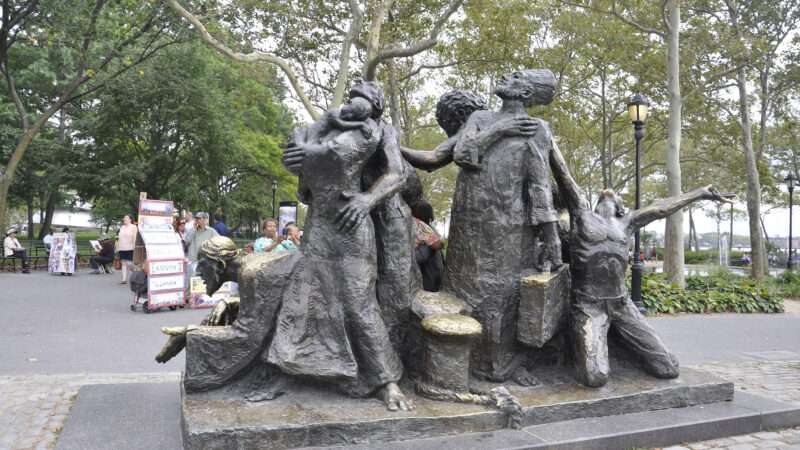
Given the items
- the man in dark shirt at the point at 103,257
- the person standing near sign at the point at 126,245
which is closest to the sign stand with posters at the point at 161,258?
the person standing near sign at the point at 126,245

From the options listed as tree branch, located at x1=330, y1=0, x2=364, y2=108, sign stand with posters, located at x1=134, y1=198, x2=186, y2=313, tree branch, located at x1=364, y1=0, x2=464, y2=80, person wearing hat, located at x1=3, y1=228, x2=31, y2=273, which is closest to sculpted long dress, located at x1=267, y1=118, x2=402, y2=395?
sign stand with posters, located at x1=134, y1=198, x2=186, y2=313

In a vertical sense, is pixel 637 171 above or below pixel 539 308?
above

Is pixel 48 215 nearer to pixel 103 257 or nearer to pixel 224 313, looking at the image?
pixel 103 257

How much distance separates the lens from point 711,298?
12016 millimetres

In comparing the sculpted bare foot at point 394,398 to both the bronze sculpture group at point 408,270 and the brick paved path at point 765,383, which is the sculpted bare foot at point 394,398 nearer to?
the bronze sculpture group at point 408,270

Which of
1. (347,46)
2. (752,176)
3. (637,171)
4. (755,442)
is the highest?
(347,46)

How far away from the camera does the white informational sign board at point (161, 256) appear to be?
998 centimetres

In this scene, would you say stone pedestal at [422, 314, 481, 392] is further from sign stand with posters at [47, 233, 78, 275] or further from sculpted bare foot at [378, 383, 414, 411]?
sign stand with posters at [47, 233, 78, 275]

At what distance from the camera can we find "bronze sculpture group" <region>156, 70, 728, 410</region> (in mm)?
3637

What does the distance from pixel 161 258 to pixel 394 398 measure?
7779 mm

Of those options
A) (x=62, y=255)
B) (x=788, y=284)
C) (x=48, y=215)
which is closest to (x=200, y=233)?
(x=62, y=255)

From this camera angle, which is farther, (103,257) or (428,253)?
(103,257)

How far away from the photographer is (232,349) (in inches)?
143

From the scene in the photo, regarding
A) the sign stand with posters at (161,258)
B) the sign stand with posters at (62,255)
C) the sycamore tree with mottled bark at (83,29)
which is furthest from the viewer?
the sign stand with posters at (62,255)
